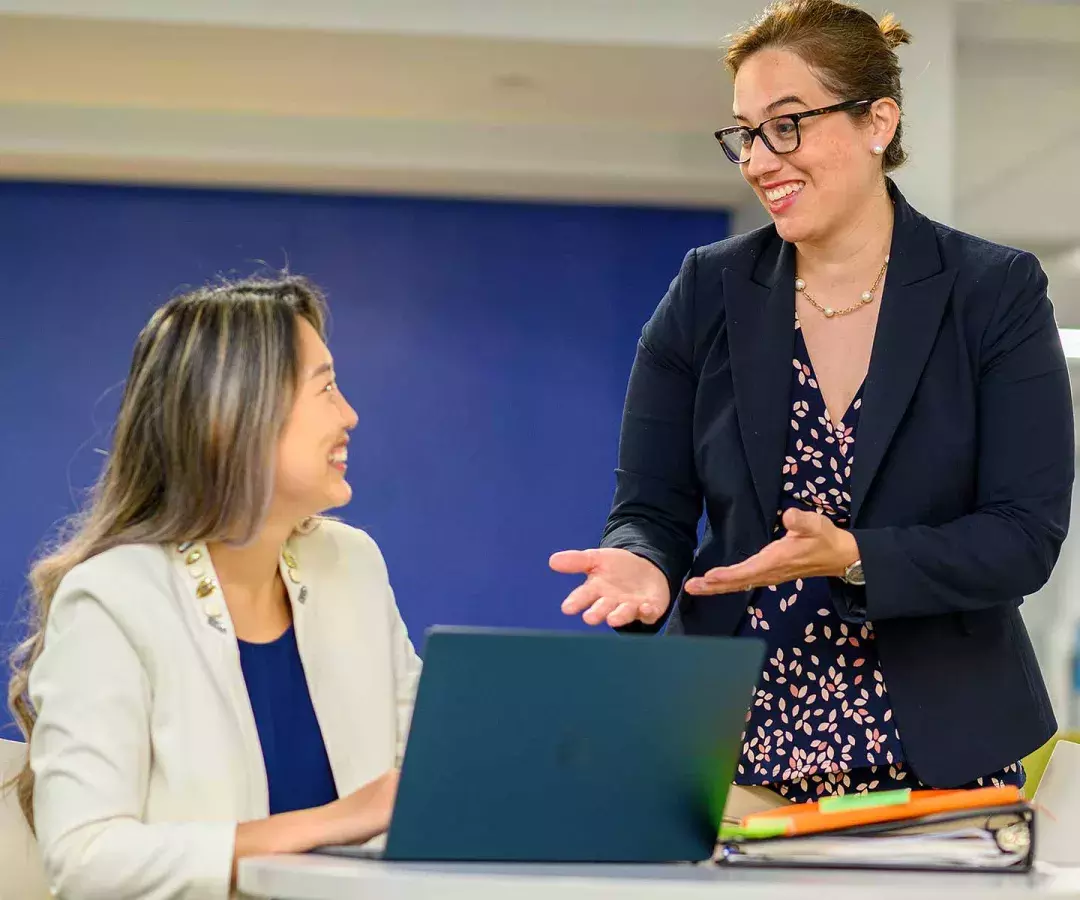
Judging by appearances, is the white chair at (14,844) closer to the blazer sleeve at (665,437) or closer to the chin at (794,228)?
the blazer sleeve at (665,437)

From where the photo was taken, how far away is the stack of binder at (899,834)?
1.22 metres

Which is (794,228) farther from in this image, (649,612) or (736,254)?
(649,612)

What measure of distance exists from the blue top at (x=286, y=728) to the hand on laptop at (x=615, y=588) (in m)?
0.34

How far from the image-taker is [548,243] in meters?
5.48

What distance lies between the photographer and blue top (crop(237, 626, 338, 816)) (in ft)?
5.43

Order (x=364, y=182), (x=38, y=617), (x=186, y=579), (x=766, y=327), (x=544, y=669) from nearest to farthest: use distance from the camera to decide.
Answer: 1. (x=544, y=669)
2. (x=186, y=579)
3. (x=38, y=617)
4. (x=766, y=327)
5. (x=364, y=182)

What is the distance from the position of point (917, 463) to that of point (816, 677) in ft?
0.94

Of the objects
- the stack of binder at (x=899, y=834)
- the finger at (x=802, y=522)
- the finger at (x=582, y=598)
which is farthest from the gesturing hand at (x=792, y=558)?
the stack of binder at (x=899, y=834)

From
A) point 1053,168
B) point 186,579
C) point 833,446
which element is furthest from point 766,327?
point 1053,168

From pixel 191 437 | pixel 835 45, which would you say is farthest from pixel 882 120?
pixel 191 437

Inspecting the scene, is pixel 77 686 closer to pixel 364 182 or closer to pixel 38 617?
pixel 38 617

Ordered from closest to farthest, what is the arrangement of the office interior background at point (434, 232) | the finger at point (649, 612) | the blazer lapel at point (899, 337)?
the finger at point (649, 612) → the blazer lapel at point (899, 337) → the office interior background at point (434, 232)

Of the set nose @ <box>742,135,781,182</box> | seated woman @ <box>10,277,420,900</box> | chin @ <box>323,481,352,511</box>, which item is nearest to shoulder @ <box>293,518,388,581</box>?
seated woman @ <box>10,277,420,900</box>

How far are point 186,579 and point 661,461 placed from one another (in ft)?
2.13
